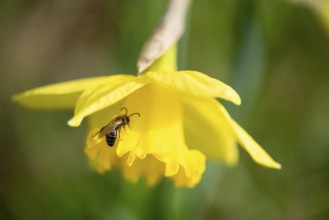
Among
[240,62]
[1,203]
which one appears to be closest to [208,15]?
[240,62]

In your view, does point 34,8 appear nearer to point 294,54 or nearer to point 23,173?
point 23,173

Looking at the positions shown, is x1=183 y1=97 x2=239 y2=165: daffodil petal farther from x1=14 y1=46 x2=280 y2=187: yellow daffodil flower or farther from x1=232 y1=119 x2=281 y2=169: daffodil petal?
x1=232 y1=119 x2=281 y2=169: daffodil petal

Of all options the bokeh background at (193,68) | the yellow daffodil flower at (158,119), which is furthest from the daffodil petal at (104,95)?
the bokeh background at (193,68)

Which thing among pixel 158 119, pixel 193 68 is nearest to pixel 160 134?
pixel 158 119

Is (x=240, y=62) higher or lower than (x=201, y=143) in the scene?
higher

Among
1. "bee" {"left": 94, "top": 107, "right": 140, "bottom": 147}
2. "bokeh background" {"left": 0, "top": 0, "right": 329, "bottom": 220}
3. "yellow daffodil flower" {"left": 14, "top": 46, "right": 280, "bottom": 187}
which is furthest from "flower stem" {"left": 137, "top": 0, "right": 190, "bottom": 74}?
"bokeh background" {"left": 0, "top": 0, "right": 329, "bottom": 220}

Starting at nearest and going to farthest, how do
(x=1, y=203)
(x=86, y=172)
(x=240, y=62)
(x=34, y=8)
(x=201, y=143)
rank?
(x=201, y=143) → (x=240, y=62) → (x=1, y=203) → (x=86, y=172) → (x=34, y=8)
